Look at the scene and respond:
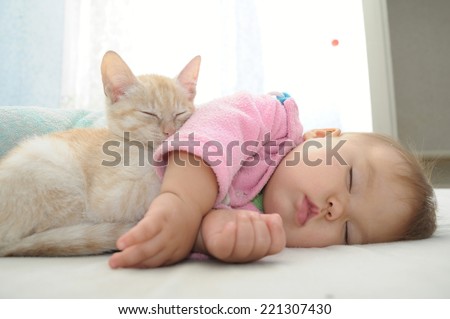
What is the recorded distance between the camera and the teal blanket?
3.81 ft

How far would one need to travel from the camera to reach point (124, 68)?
0.92 m

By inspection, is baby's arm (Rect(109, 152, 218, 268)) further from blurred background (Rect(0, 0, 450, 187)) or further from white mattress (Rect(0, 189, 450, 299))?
blurred background (Rect(0, 0, 450, 187))

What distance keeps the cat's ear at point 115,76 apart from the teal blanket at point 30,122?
426mm

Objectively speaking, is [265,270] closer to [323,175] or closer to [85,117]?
[323,175]

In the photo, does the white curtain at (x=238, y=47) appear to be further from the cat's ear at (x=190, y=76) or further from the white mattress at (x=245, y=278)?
the white mattress at (x=245, y=278)

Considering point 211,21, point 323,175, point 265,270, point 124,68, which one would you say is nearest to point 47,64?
point 211,21

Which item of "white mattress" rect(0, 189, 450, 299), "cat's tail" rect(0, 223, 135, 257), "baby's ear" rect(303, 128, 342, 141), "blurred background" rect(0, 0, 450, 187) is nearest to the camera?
"white mattress" rect(0, 189, 450, 299)

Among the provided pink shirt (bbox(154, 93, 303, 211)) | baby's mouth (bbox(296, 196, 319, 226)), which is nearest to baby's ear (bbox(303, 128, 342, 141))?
pink shirt (bbox(154, 93, 303, 211))

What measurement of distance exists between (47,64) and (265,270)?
235 centimetres

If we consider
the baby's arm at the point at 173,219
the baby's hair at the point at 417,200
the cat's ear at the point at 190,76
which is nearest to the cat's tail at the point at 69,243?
the baby's arm at the point at 173,219

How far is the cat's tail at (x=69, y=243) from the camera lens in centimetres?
66

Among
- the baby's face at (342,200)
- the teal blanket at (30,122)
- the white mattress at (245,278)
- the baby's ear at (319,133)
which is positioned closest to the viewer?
the white mattress at (245,278)

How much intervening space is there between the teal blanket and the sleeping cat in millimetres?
386

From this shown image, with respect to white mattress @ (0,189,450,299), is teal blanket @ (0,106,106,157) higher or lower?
higher
